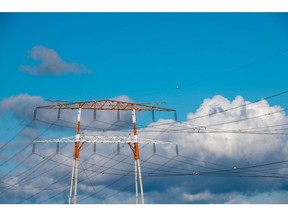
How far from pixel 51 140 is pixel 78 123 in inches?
179

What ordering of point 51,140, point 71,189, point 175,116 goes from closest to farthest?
point 71,189 < point 51,140 < point 175,116

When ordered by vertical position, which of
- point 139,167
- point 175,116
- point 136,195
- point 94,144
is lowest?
point 136,195

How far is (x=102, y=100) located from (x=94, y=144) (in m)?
7.04

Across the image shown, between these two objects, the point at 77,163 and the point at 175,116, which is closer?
the point at 77,163

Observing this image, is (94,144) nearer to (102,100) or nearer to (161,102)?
Answer: (102,100)

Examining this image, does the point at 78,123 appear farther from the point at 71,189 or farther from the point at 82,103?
the point at 71,189

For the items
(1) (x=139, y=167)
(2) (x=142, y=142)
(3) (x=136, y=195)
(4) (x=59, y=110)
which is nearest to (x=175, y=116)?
(2) (x=142, y=142)

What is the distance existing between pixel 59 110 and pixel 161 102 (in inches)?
597

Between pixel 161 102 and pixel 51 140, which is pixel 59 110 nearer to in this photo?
pixel 51 140

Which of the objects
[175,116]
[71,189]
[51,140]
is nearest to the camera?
[71,189]

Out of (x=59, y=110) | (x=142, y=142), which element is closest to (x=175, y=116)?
(x=142, y=142)

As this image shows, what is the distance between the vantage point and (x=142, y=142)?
51438mm

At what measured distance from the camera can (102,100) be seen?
48.2 m

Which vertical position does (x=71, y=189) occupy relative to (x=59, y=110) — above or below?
below
